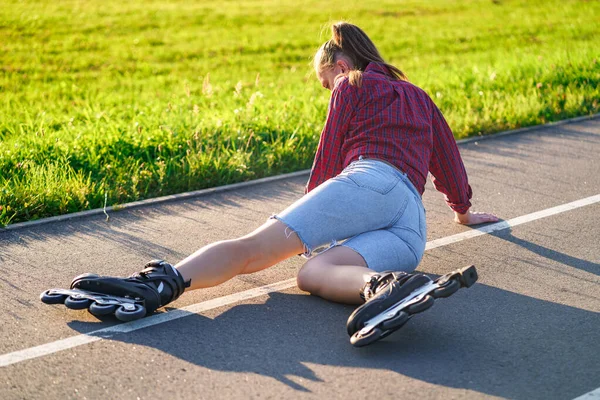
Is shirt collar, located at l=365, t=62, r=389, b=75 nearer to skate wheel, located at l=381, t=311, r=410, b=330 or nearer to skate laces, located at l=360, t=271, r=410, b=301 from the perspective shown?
skate laces, located at l=360, t=271, r=410, b=301

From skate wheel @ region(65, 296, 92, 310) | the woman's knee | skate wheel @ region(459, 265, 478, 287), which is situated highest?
skate wheel @ region(459, 265, 478, 287)

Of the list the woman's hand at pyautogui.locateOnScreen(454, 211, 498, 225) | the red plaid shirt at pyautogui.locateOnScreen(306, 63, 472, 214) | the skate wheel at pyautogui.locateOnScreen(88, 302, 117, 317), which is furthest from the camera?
the woman's hand at pyautogui.locateOnScreen(454, 211, 498, 225)

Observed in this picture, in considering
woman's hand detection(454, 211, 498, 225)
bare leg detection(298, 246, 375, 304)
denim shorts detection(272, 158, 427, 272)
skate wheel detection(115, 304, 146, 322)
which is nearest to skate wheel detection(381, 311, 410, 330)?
bare leg detection(298, 246, 375, 304)

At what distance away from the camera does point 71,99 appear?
12.4 metres

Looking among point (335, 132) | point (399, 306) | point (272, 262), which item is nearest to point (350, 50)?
point (335, 132)

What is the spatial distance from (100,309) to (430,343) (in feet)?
5.16

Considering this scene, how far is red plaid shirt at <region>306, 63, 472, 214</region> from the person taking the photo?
4.68 metres

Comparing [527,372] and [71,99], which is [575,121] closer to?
[527,372]

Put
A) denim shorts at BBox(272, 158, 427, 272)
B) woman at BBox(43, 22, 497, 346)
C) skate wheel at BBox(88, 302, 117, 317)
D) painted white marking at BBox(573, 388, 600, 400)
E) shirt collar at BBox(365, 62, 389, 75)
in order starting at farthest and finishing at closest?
1. shirt collar at BBox(365, 62, 389, 75)
2. denim shorts at BBox(272, 158, 427, 272)
3. woman at BBox(43, 22, 497, 346)
4. skate wheel at BBox(88, 302, 117, 317)
5. painted white marking at BBox(573, 388, 600, 400)

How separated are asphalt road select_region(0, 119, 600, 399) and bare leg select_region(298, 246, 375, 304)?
0.09 m

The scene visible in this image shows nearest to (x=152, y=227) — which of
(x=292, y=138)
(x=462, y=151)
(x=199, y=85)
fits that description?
(x=292, y=138)

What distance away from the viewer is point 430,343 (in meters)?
3.96

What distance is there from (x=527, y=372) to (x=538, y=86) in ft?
23.0

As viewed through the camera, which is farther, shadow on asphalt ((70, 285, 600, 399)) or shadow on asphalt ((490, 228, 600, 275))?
shadow on asphalt ((490, 228, 600, 275))
